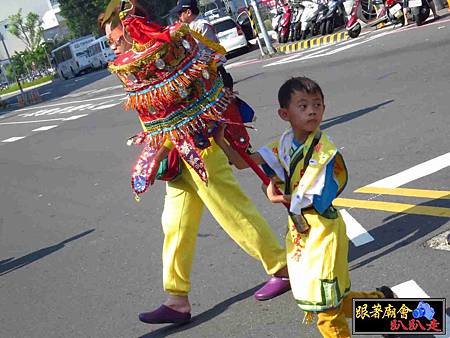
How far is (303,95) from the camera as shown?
3307 mm

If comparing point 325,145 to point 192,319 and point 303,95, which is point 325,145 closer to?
point 303,95

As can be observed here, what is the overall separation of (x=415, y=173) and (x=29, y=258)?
3836 millimetres

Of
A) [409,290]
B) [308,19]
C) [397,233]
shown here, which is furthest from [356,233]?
[308,19]

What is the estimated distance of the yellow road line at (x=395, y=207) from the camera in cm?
507

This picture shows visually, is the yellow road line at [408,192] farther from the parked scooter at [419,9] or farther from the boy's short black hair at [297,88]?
the parked scooter at [419,9]

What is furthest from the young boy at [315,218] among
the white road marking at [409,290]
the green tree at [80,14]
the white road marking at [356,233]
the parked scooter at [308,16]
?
the green tree at [80,14]

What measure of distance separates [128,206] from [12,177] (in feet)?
18.8

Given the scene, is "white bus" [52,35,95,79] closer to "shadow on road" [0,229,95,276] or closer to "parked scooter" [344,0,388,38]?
"parked scooter" [344,0,388,38]

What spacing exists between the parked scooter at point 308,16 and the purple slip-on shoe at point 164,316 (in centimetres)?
1864

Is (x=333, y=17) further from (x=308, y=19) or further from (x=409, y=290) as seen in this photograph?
(x=409, y=290)

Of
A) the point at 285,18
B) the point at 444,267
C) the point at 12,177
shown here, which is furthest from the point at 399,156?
the point at 285,18

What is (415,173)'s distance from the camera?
6125 mm

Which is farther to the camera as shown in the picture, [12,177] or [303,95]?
[12,177]

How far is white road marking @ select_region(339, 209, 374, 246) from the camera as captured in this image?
501 cm
